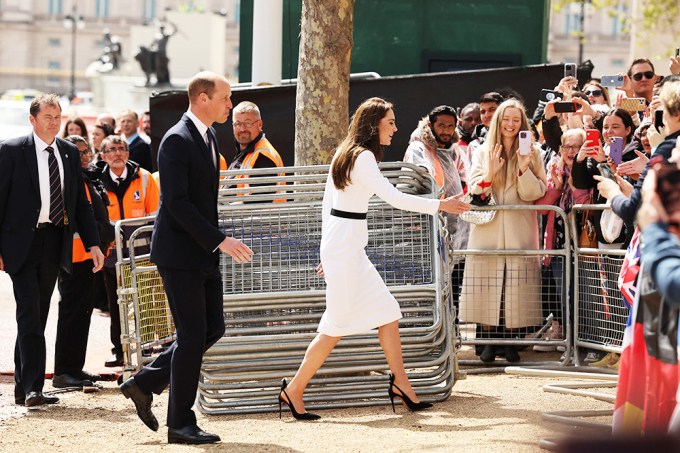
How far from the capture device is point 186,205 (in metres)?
6.74

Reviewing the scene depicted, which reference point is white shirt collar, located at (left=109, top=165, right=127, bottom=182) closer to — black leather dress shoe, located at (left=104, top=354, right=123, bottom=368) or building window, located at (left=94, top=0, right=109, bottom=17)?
black leather dress shoe, located at (left=104, top=354, right=123, bottom=368)

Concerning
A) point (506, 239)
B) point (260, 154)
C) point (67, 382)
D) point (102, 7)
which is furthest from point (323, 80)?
point (102, 7)

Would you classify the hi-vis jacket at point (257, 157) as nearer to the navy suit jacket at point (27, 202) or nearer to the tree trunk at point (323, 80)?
the tree trunk at point (323, 80)

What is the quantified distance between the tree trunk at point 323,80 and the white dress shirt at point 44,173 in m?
1.84

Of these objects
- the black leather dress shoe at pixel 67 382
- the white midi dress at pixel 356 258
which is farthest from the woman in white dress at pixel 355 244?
the black leather dress shoe at pixel 67 382

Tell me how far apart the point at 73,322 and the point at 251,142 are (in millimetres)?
1999

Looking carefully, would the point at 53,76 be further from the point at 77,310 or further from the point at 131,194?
the point at 77,310

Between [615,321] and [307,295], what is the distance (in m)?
2.44

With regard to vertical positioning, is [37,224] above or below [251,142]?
below

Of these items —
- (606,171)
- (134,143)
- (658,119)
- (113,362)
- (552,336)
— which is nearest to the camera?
(658,119)

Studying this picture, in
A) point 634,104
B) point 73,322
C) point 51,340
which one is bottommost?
point 51,340

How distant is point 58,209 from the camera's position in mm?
8656

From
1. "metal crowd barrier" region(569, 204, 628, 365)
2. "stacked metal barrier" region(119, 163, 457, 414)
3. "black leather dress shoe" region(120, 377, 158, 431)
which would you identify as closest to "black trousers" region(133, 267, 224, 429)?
"black leather dress shoe" region(120, 377, 158, 431)

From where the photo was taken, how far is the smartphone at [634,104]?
31.6 feet
